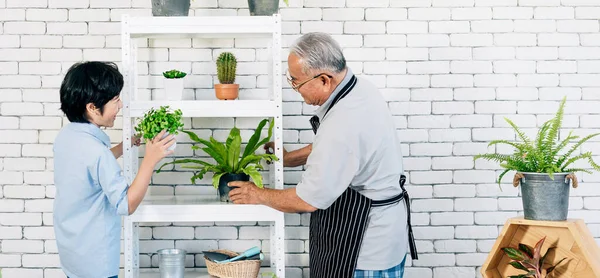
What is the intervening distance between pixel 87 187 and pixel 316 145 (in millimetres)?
940

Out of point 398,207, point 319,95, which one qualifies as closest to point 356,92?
point 319,95

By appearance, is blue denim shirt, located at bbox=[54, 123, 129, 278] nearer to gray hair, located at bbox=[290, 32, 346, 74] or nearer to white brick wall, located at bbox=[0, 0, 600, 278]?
white brick wall, located at bbox=[0, 0, 600, 278]

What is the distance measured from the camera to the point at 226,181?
111 inches

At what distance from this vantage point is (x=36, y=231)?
3.27 m

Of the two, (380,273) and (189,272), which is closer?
(380,273)

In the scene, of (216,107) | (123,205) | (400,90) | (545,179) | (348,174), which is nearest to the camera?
(348,174)

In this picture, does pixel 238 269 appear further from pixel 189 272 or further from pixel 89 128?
pixel 89 128

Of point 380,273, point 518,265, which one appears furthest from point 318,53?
point 518,265

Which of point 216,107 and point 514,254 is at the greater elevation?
point 216,107

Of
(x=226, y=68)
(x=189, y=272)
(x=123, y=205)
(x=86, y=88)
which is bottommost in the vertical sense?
(x=189, y=272)

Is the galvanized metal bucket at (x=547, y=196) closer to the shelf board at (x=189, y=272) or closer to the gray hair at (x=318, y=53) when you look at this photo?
the gray hair at (x=318, y=53)

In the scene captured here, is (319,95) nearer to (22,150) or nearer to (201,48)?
(201,48)

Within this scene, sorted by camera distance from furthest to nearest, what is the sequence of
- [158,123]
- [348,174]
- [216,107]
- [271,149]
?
[271,149] → [216,107] → [158,123] → [348,174]

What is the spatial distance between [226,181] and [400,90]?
1.10 metres
